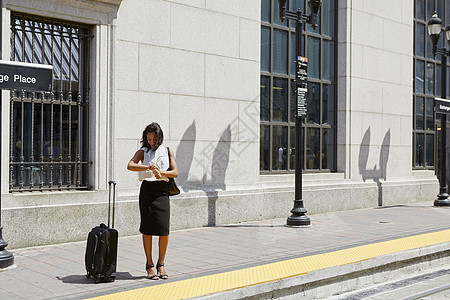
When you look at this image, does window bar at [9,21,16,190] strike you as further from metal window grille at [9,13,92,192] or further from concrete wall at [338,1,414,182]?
concrete wall at [338,1,414,182]

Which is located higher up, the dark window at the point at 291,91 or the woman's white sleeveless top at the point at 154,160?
the dark window at the point at 291,91

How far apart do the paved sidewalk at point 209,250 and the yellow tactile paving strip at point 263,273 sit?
32 cm

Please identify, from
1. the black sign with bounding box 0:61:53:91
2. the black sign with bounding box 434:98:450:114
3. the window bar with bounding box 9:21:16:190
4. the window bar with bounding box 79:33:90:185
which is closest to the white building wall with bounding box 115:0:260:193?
the window bar with bounding box 79:33:90:185

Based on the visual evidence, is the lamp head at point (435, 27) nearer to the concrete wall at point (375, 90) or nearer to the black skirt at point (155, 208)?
the concrete wall at point (375, 90)

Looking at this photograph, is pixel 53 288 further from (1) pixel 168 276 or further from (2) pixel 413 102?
(2) pixel 413 102

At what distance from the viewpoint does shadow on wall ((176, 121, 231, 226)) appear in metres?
11.0

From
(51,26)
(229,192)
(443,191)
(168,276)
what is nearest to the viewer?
(168,276)

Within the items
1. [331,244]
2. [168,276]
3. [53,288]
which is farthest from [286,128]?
[53,288]

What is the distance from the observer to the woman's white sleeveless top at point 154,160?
21.4 feet

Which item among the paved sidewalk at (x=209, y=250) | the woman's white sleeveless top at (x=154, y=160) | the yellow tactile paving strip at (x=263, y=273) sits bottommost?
the paved sidewalk at (x=209, y=250)

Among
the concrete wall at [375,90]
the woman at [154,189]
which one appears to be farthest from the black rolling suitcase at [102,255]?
the concrete wall at [375,90]

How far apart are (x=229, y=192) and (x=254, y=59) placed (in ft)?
9.91

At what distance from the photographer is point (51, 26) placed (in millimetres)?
Answer: 9344

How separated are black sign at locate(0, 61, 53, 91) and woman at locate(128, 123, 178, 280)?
159 centimetres
